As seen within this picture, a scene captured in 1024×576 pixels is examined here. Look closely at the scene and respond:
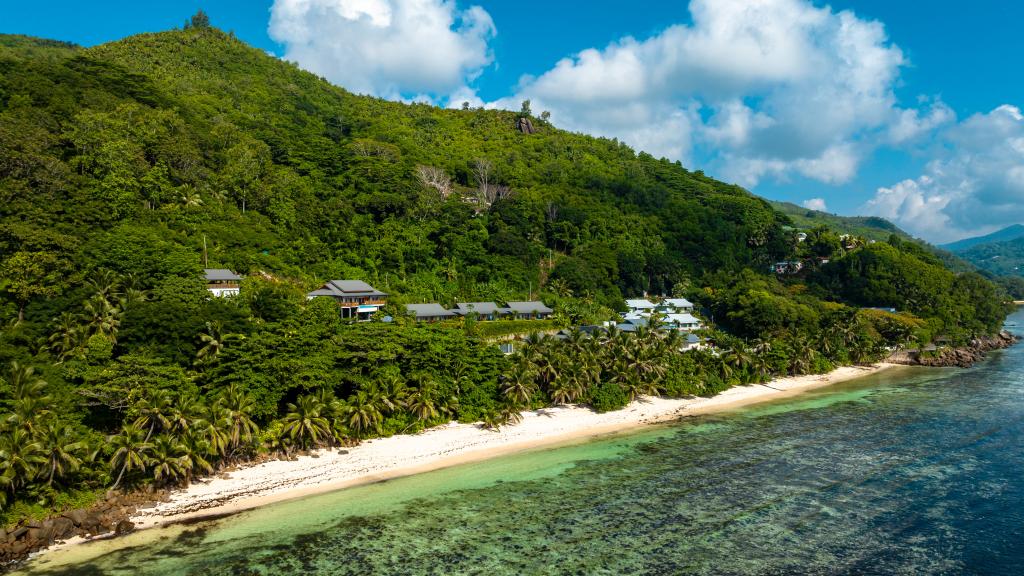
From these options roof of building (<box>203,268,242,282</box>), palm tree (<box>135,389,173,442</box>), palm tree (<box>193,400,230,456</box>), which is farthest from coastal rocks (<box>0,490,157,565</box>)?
roof of building (<box>203,268,242,282</box>)

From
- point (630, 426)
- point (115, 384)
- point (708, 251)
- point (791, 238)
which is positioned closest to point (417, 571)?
point (115, 384)

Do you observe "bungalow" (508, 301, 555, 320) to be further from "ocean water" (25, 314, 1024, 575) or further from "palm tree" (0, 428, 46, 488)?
"palm tree" (0, 428, 46, 488)

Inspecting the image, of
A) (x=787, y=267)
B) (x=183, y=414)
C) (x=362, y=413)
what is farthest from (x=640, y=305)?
(x=183, y=414)

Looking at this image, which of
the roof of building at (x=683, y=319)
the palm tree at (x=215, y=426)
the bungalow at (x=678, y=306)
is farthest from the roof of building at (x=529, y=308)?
the palm tree at (x=215, y=426)

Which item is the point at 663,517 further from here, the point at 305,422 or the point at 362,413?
the point at 305,422

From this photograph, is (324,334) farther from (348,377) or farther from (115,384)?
(115,384)

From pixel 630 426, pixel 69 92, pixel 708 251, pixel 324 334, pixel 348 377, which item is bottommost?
pixel 630 426

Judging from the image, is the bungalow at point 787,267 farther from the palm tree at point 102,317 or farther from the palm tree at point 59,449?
the palm tree at point 59,449

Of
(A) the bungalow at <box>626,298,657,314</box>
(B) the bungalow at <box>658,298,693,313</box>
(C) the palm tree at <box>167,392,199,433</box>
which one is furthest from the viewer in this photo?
(B) the bungalow at <box>658,298,693,313</box>
